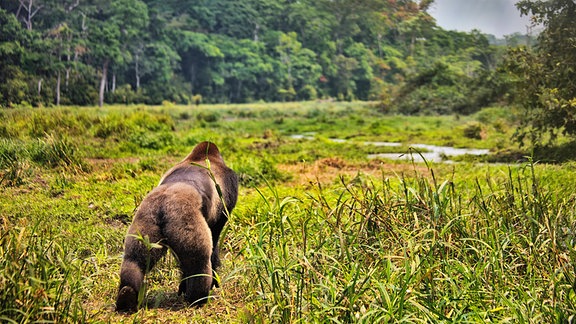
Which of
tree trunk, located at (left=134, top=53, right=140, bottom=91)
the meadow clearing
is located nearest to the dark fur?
the meadow clearing

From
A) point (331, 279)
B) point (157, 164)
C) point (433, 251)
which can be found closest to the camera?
point (331, 279)

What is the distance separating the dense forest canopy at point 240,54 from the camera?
15.0 meters

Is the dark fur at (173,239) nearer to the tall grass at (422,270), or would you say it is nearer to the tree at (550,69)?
the tall grass at (422,270)

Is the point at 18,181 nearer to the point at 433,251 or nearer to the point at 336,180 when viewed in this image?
the point at 336,180

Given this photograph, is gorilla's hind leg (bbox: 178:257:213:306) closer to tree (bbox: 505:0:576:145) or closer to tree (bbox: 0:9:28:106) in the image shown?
tree (bbox: 0:9:28:106)

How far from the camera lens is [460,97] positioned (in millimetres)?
30625

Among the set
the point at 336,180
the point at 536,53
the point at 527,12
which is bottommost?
A: the point at 336,180

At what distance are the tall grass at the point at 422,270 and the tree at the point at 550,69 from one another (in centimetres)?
691

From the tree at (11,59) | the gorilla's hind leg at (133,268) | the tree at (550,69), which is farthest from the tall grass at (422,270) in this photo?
the tree at (11,59)

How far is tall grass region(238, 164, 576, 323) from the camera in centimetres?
315

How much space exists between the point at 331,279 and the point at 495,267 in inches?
Result: 43.6

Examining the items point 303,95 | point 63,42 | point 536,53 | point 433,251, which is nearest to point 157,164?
point 433,251

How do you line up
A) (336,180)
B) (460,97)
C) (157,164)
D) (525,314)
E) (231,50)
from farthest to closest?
1. (231,50)
2. (460,97)
3. (157,164)
4. (336,180)
5. (525,314)

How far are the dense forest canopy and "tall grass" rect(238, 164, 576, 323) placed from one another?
8230mm
